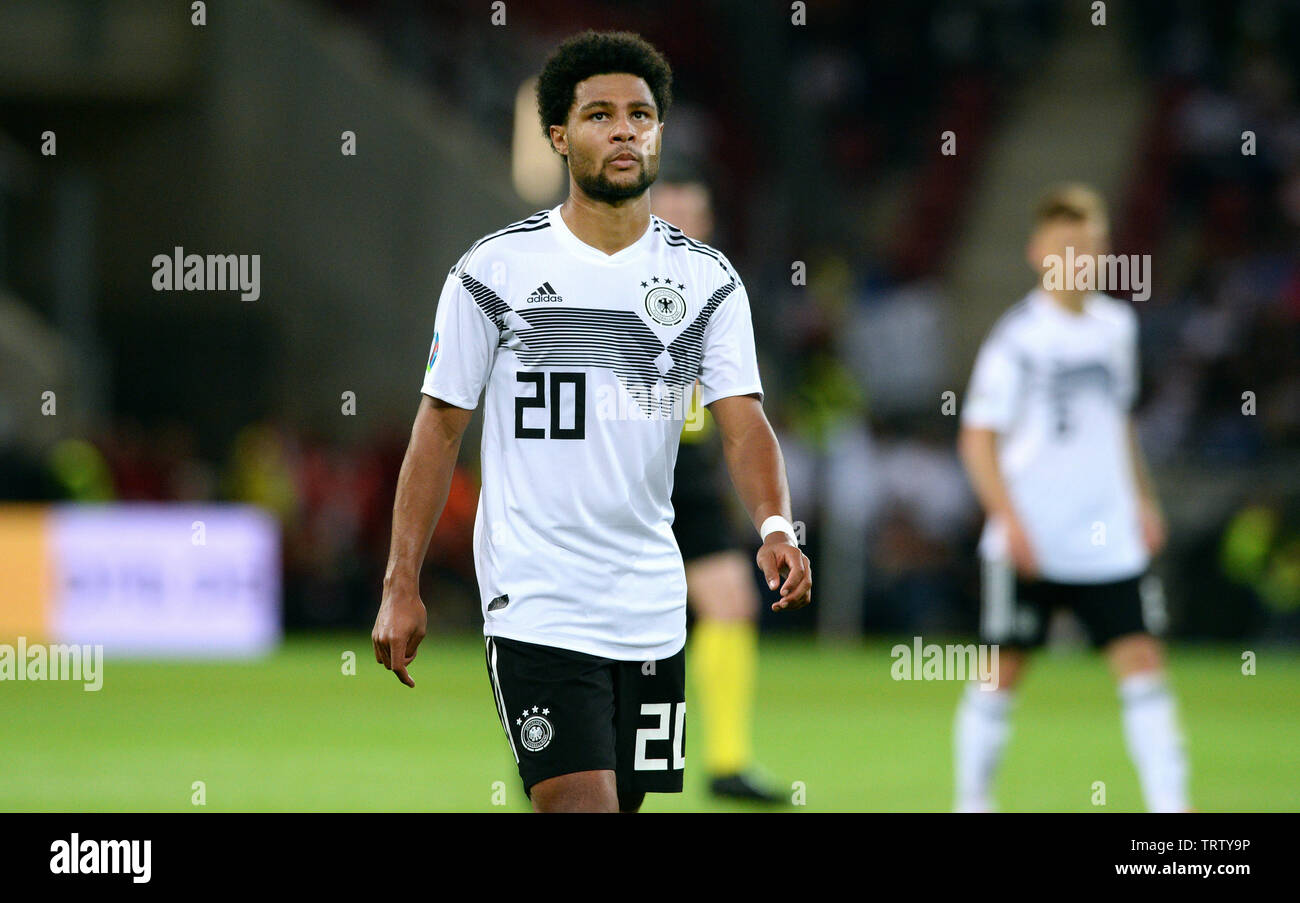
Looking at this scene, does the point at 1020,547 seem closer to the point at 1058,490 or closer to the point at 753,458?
the point at 1058,490

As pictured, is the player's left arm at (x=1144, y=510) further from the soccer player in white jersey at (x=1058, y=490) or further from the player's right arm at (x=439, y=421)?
the player's right arm at (x=439, y=421)

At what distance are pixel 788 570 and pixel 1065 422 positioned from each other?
10.1ft

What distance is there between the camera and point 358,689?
1297cm

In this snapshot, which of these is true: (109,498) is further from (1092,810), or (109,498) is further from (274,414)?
(1092,810)

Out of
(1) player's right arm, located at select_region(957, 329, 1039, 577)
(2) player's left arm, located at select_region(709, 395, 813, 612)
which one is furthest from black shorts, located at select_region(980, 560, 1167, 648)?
(2) player's left arm, located at select_region(709, 395, 813, 612)

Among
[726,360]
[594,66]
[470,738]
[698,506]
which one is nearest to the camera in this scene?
[594,66]

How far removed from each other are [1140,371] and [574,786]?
14.2m

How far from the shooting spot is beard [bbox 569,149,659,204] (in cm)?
441

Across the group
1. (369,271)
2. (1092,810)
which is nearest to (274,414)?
(369,271)

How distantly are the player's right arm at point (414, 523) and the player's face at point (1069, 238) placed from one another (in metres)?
3.15

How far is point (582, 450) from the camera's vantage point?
4.39 m

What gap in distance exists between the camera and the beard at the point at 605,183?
14.5ft

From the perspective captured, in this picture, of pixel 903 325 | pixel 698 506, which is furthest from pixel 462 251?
pixel 698 506

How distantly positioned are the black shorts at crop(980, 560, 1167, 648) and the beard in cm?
306
